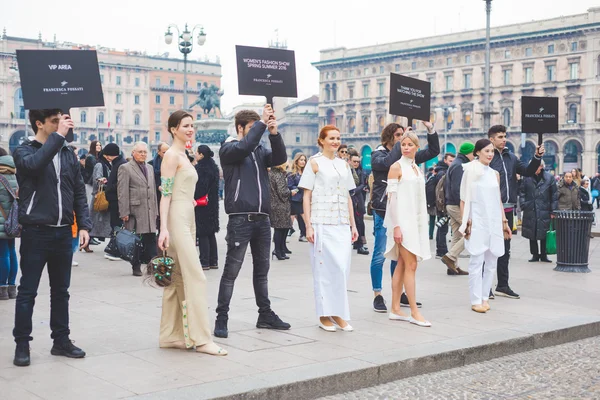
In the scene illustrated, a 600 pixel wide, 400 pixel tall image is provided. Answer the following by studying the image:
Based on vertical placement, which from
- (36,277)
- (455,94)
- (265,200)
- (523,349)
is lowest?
(523,349)

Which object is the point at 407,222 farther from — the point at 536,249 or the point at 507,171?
the point at 536,249

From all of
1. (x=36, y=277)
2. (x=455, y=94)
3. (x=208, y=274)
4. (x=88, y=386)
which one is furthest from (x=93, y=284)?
(x=455, y=94)

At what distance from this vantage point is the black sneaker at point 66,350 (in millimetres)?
5500

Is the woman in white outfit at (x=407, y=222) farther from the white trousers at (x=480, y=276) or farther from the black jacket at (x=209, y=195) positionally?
the black jacket at (x=209, y=195)

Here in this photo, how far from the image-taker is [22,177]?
544 cm

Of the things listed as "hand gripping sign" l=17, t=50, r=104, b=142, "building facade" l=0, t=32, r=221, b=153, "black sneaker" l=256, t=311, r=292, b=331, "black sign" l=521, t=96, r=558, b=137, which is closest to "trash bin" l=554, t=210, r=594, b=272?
"black sign" l=521, t=96, r=558, b=137

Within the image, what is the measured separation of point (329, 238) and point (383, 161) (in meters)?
1.18

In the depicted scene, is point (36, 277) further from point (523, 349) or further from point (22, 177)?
point (523, 349)

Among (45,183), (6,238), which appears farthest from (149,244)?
(45,183)

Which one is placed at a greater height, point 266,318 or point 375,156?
point 375,156

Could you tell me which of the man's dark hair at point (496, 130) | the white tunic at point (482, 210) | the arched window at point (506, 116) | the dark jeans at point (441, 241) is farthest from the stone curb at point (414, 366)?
the arched window at point (506, 116)

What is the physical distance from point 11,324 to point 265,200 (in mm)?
2378

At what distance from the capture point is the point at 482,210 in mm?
7984

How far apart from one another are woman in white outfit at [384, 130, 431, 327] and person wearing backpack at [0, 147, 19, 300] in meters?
3.74
